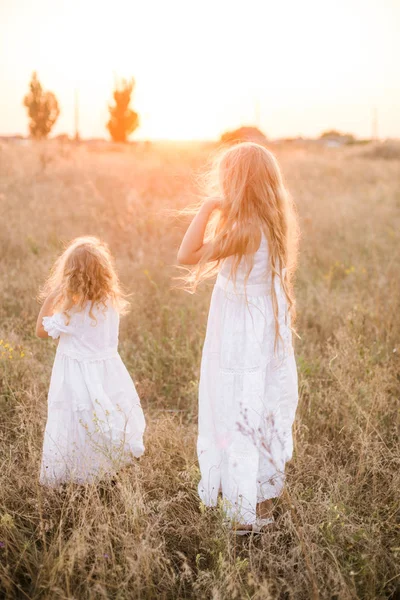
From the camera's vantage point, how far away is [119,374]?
2816mm

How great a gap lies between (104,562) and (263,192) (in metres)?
1.62

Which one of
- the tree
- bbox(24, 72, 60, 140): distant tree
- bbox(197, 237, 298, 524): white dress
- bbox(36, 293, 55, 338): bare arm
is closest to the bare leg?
bbox(197, 237, 298, 524): white dress

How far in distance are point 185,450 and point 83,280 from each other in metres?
1.09

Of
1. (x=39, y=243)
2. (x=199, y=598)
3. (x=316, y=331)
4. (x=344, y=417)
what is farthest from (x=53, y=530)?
(x=39, y=243)

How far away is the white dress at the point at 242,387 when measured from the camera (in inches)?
92.8

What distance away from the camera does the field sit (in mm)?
2092

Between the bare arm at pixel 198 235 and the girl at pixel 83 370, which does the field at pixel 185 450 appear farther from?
the bare arm at pixel 198 235

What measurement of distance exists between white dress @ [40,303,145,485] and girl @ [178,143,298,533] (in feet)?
1.76

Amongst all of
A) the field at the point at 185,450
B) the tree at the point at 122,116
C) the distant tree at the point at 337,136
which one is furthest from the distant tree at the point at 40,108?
the distant tree at the point at 337,136

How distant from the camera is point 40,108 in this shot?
16734mm

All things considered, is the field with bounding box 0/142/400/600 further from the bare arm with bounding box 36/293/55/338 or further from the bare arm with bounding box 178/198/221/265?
the bare arm with bounding box 178/198/221/265

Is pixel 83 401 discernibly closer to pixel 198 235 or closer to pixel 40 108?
pixel 198 235

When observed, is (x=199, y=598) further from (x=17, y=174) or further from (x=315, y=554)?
(x=17, y=174)

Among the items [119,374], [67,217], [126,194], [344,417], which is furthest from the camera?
[126,194]
